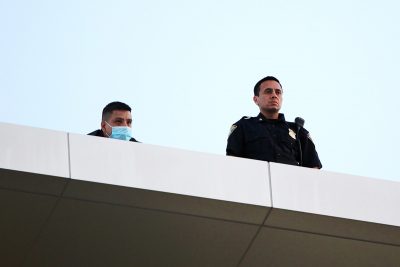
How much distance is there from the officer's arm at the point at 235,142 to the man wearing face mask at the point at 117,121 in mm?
906

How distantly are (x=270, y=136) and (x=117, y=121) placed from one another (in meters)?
1.45

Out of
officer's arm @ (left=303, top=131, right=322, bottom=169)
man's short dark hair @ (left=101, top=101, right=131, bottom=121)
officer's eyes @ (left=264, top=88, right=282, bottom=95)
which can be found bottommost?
officer's arm @ (left=303, top=131, right=322, bottom=169)

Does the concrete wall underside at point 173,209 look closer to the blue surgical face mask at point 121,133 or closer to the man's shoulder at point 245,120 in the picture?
the man's shoulder at point 245,120

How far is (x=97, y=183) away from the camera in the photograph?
27.4 ft

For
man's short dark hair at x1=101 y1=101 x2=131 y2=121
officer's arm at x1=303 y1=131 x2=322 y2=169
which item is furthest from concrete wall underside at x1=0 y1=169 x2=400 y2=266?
man's short dark hair at x1=101 y1=101 x2=131 y2=121

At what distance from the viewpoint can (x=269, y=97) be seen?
10.1 m

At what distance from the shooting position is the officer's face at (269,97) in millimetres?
10094

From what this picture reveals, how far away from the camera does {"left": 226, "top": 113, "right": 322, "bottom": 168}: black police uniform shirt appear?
31.5 feet

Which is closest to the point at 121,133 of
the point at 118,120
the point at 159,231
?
the point at 118,120

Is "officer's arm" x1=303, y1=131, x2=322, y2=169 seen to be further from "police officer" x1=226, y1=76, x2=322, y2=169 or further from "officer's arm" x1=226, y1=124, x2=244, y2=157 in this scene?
"officer's arm" x1=226, y1=124, x2=244, y2=157

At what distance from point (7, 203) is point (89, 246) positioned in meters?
0.87

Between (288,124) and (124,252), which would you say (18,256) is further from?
(288,124)

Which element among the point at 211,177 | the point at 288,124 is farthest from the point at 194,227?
the point at 288,124

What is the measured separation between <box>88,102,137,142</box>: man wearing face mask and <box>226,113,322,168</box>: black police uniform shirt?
97cm
